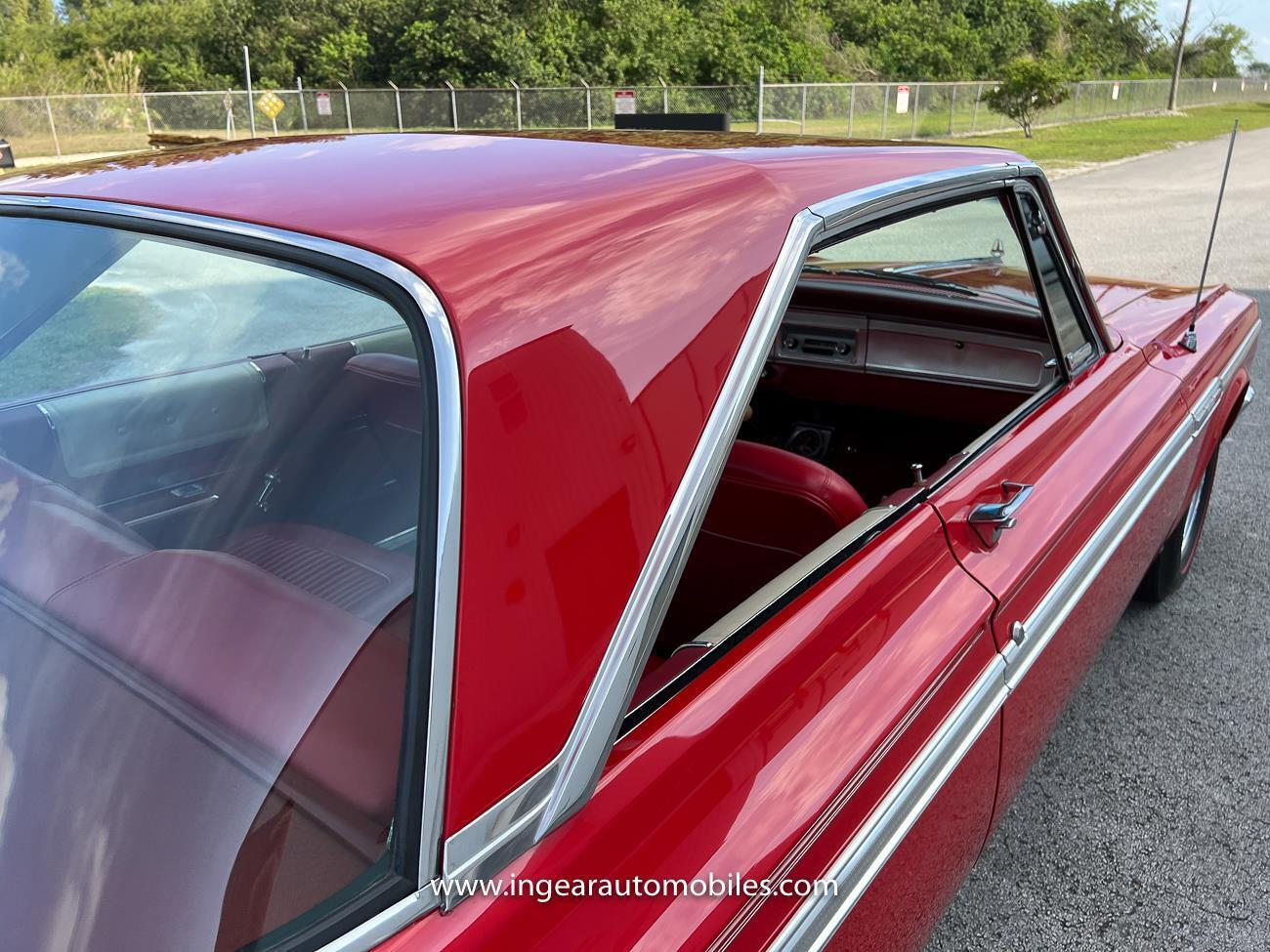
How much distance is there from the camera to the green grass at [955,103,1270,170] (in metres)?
20.9

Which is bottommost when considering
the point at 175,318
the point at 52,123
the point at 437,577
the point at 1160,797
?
the point at 1160,797

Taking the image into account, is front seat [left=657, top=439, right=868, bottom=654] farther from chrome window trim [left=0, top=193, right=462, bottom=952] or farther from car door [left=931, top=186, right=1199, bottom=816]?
chrome window trim [left=0, top=193, right=462, bottom=952]

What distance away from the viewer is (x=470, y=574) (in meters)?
0.88

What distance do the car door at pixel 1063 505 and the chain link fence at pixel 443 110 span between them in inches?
841

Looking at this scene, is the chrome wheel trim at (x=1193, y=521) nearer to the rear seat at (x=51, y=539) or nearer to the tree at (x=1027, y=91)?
the rear seat at (x=51, y=539)

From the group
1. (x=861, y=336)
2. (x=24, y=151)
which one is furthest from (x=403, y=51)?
(x=861, y=336)

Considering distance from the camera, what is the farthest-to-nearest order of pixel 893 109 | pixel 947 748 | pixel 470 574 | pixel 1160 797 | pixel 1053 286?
pixel 893 109
pixel 1160 797
pixel 1053 286
pixel 947 748
pixel 470 574

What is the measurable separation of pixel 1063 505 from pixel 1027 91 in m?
29.2

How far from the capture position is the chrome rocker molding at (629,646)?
868mm

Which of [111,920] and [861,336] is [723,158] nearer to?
[111,920]

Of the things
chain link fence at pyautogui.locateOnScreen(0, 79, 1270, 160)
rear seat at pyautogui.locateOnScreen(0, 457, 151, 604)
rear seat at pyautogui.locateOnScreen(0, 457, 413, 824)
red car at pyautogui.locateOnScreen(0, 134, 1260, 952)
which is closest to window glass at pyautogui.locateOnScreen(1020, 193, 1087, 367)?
red car at pyautogui.locateOnScreen(0, 134, 1260, 952)

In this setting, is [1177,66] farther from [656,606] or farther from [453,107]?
[656,606]

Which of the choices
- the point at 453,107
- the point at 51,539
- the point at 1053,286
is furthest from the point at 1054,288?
the point at 453,107

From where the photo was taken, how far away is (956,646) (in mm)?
1421
